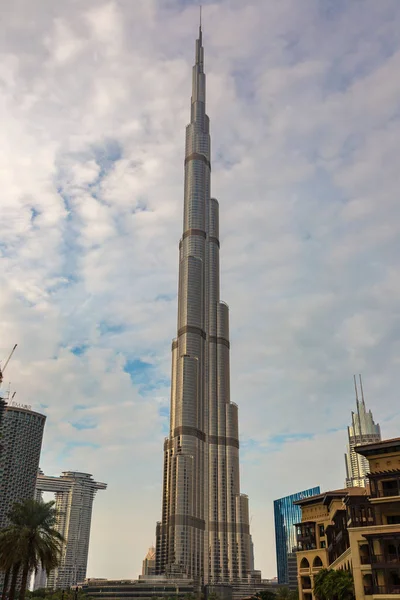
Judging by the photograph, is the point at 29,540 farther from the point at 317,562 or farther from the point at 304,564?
the point at 304,564

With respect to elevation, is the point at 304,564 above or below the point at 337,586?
above

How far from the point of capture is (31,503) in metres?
66.4

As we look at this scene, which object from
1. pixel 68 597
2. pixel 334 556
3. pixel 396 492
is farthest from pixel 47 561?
pixel 68 597

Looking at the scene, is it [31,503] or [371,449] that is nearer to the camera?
[31,503]

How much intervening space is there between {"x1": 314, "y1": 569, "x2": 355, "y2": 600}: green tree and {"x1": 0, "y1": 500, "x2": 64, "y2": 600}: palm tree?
33.8m

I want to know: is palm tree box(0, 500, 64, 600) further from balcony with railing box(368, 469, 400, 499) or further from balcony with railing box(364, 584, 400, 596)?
balcony with railing box(368, 469, 400, 499)

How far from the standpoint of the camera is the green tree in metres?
72.2

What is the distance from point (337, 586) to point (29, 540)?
37.4 metres

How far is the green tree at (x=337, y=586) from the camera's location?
72.2 m

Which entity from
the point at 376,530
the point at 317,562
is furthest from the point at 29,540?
the point at 317,562

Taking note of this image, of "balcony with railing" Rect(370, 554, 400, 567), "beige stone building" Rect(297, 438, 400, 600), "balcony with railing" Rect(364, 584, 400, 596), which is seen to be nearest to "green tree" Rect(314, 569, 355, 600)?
"beige stone building" Rect(297, 438, 400, 600)

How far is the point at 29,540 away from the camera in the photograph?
63.5 m

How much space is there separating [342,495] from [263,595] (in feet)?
146

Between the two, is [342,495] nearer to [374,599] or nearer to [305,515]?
[305,515]
